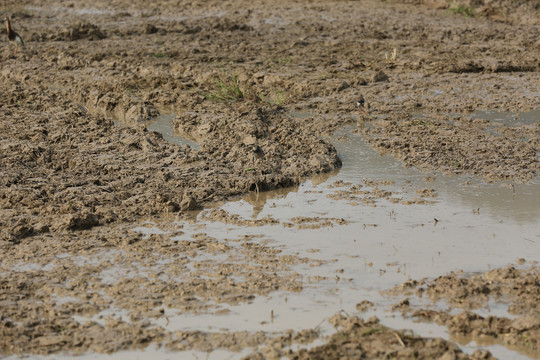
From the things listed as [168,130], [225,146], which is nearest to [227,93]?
[168,130]

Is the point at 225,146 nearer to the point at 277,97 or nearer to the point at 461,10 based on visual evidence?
the point at 277,97

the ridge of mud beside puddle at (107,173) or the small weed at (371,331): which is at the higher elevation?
the ridge of mud beside puddle at (107,173)

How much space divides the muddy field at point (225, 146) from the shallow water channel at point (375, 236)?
103mm

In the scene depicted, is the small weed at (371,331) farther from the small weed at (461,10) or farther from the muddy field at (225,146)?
the small weed at (461,10)

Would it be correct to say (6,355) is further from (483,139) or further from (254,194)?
(483,139)

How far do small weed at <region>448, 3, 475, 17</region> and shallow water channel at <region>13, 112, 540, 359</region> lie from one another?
8.90 m

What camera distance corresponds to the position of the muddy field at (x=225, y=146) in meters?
4.83

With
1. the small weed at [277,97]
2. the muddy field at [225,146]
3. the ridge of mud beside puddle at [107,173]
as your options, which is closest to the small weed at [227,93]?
the muddy field at [225,146]

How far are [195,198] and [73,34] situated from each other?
8.95m

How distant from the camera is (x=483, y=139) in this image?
891 centimetres

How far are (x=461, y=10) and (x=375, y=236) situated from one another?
1132 centimetres

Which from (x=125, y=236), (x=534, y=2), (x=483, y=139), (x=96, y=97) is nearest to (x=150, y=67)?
(x=96, y=97)

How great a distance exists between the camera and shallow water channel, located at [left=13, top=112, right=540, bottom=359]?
491cm

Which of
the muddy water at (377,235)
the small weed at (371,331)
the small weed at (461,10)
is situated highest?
the small weed at (461,10)
